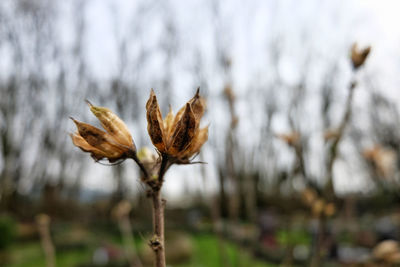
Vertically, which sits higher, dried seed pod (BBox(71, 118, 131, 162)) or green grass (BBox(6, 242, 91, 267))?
dried seed pod (BBox(71, 118, 131, 162))

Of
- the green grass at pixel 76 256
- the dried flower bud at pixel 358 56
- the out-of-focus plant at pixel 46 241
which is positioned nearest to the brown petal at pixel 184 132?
the dried flower bud at pixel 358 56

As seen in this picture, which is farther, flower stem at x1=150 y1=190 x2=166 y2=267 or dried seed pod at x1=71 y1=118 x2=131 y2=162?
dried seed pod at x1=71 y1=118 x2=131 y2=162

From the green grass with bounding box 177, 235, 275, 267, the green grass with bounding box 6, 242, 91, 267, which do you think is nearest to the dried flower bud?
the green grass with bounding box 177, 235, 275, 267

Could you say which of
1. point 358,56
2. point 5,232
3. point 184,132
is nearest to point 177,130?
point 184,132

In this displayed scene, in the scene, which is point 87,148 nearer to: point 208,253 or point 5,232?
point 5,232

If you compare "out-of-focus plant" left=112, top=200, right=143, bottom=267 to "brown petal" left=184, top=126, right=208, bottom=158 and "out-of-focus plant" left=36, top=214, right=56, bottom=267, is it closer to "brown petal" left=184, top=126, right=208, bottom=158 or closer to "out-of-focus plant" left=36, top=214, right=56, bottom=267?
"out-of-focus plant" left=36, top=214, right=56, bottom=267

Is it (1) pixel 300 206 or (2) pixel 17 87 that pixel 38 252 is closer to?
(2) pixel 17 87
